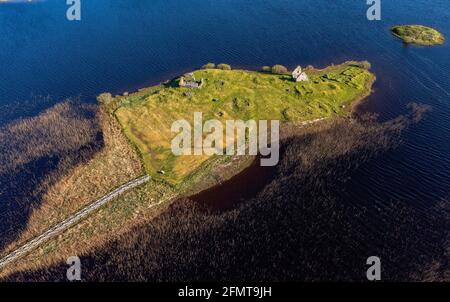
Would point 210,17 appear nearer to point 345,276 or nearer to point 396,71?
point 396,71

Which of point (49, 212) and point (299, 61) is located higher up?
point (299, 61)

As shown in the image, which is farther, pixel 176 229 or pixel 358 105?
pixel 358 105

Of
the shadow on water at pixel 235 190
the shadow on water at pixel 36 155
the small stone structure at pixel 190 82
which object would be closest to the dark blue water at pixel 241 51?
the shadow on water at pixel 36 155

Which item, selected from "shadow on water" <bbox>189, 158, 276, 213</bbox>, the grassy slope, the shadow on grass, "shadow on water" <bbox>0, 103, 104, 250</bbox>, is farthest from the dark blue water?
the grassy slope

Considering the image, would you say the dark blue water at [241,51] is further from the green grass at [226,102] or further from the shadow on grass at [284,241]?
the green grass at [226,102]

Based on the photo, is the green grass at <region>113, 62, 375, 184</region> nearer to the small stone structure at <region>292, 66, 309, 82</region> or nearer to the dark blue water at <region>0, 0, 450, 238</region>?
the small stone structure at <region>292, 66, 309, 82</region>

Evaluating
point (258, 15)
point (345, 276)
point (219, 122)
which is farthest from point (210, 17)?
point (345, 276)
